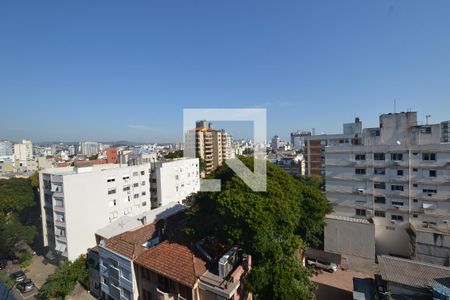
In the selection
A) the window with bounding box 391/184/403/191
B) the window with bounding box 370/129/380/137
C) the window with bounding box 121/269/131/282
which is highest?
the window with bounding box 370/129/380/137

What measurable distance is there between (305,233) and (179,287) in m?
10.4

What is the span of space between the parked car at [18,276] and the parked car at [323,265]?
801 inches

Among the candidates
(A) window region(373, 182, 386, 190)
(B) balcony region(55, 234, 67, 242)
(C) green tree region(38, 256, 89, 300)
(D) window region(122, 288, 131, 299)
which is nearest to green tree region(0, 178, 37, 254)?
(B) balcony region(55, 234, 67, 242)

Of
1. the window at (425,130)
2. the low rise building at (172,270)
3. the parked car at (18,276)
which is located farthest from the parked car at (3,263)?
the window at (425,130)

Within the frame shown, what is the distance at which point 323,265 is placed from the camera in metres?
16.0

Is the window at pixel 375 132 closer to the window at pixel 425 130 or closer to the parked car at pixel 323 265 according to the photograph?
the window at pixel 425 130

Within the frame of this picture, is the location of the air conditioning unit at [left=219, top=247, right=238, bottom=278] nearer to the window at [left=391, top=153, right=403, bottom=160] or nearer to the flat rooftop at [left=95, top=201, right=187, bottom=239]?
the flat rooftop at [left=95, top=201, right=187, bottom=239]

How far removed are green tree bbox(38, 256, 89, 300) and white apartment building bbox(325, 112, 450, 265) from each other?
1661 cm

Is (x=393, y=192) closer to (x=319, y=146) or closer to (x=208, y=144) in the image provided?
(x=319, y=146)

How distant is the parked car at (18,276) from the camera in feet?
53.1

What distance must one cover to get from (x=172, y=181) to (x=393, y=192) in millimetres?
20866

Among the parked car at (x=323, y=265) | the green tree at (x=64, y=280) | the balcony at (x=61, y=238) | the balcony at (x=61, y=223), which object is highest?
the balcony at (x=61, y=223)

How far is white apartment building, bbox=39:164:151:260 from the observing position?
16.5 m

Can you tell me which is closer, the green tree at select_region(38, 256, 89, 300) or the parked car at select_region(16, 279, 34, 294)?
the green tree at select_region(38, 256, 89, 300)
